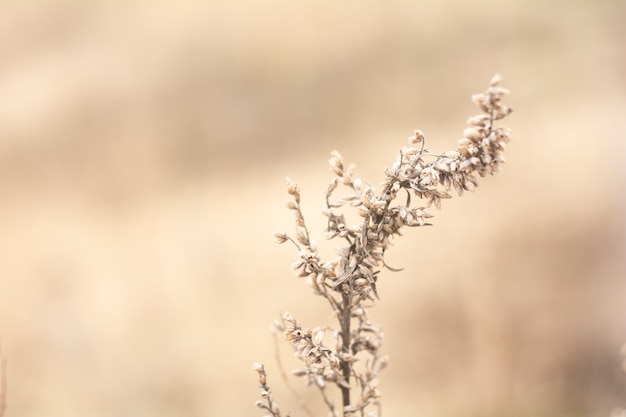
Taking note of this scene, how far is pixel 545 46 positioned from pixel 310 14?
0.64m

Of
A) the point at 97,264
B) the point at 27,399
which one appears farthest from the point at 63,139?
the point at 27,399

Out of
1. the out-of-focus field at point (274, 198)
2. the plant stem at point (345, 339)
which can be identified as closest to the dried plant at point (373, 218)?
the plant stem at point (345, 339)

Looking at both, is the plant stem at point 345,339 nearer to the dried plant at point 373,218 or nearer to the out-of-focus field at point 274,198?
the dried plant at point 373,218

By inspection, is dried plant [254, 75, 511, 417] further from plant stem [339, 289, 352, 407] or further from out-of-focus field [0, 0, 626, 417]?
out-of-focus field [0, 0, 626, 417]

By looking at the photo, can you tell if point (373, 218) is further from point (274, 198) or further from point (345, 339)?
point (274, 198)

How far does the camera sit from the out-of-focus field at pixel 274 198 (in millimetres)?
1426

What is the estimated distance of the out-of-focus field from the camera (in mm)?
1426

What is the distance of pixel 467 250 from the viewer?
1429mm

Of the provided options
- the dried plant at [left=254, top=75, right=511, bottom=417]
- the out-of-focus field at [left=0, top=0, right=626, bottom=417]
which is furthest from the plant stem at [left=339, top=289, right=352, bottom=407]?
the out-of-focus field at [left=0, top=0, right=626, bottom=417]

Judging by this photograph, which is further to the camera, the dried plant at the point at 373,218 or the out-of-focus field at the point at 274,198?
the out-of-focus field at the point at 274,198

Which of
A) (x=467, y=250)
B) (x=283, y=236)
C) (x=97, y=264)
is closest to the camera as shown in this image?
(x=283, y=236)

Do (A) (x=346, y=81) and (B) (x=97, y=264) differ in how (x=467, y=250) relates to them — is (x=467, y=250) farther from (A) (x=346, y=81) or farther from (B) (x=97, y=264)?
(B) (x=97, y=264)

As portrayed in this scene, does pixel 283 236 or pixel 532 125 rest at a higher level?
pixel 532 125

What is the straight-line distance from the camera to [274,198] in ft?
4.91
